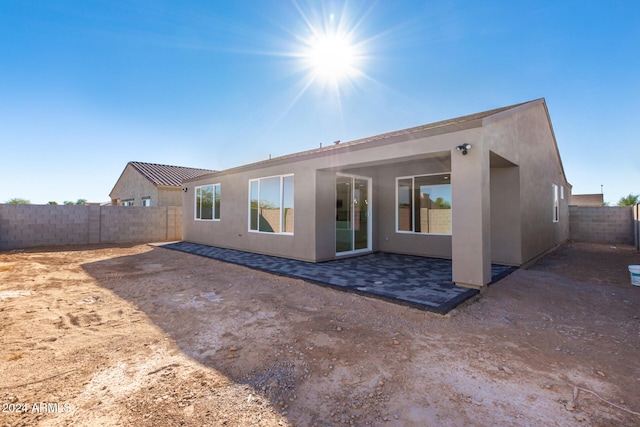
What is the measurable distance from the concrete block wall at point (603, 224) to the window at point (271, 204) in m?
14.8

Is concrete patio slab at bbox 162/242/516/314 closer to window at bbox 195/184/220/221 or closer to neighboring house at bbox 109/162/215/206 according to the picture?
window at bbox 195/184/220/221

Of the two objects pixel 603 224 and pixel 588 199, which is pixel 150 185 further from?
pixel 588 199

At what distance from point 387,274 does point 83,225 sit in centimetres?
1351

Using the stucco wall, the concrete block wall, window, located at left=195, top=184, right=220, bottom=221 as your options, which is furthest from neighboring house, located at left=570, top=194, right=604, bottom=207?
window, located at left=195, top=184, right=220, bottom=221

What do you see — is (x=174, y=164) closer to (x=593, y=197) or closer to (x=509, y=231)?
(x=509, y=231)

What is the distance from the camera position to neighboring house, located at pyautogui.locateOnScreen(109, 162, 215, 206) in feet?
53.9

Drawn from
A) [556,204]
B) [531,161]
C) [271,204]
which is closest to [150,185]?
[271,204]

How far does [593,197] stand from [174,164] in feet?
127

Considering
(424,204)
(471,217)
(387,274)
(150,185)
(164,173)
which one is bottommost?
(387,274)

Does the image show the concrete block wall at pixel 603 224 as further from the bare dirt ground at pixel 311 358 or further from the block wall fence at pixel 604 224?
the bare dirt ground at pixel 311 358

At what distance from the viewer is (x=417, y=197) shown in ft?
26.4

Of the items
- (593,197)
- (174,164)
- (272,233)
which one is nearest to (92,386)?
(272,233)

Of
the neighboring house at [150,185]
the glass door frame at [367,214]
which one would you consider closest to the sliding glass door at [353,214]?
the glass door frame at [367,214]

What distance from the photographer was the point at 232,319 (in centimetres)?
367
